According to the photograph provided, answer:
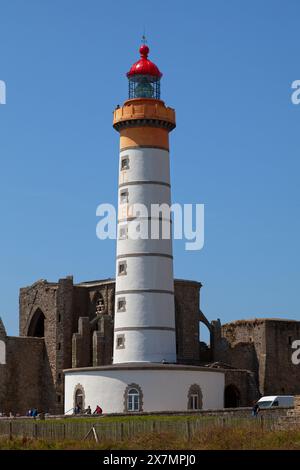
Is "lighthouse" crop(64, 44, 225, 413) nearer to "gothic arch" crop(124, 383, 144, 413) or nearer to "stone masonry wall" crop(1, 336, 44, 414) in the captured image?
"gothic arch" crop(124, 383, 144, 413)

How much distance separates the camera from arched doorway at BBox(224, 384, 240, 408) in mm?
53559

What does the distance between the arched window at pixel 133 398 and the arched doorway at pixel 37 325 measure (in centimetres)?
1338

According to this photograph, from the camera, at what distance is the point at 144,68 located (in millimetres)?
50906

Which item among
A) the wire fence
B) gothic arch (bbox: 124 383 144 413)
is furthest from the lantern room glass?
the wire fence

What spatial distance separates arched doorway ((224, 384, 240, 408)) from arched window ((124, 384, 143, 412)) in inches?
290

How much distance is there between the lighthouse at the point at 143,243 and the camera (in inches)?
1921

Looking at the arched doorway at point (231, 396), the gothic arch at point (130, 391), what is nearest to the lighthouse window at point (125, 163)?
the gothic arch at point (130, 391)

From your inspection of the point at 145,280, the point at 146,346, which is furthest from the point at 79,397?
the point at 145,280

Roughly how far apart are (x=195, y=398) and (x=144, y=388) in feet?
7.82

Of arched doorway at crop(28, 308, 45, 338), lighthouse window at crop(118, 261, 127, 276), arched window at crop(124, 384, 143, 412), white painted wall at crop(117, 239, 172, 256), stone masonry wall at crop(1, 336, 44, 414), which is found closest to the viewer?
arched window at crop(124, 384, 143, 412)

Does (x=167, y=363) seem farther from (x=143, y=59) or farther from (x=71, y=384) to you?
(x=143, y=59)

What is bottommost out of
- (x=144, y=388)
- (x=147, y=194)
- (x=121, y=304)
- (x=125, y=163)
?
(x=144, y=388)

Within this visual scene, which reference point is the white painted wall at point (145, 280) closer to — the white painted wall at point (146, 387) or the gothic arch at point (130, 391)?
the white painted wall at point (146, 387)

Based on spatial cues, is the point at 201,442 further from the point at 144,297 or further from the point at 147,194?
the point at 147,194
